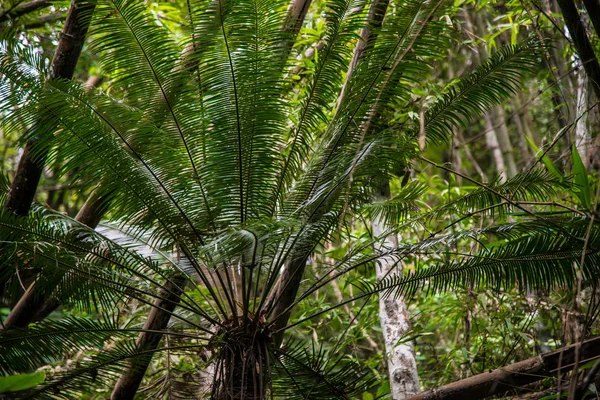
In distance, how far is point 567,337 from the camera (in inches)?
162

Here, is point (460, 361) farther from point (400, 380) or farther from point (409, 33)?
point (409, 33)

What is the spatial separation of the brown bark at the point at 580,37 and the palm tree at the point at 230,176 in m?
0.53

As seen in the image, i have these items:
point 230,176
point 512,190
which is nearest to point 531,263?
point 512,190

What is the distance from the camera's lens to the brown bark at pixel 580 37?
2967mm

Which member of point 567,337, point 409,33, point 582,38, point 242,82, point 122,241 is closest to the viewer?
point 582,38

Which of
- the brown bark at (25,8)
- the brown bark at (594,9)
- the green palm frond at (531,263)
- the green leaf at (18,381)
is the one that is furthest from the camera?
the brown bark at (25,8)

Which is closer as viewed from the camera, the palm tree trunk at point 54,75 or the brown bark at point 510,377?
the brown bark at point 510,377

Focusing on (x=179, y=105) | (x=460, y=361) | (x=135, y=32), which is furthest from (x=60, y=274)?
(x=460, y=361)

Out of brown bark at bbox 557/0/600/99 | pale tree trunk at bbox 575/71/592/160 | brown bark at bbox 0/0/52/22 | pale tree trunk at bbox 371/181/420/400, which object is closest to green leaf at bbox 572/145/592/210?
brown bark at bbox 557/0/600/99

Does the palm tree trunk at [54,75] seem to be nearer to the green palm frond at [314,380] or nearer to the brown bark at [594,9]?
the green palm frond at [314,380]

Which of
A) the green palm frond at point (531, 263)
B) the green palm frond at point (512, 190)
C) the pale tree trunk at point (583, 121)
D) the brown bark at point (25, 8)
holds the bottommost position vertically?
the green palm frond at point (531, 263)

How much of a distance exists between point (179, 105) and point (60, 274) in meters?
1.33

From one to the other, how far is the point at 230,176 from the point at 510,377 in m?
2.10

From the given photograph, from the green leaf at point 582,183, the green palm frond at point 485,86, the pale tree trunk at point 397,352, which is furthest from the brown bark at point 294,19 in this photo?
the green leaf at point 582,183
